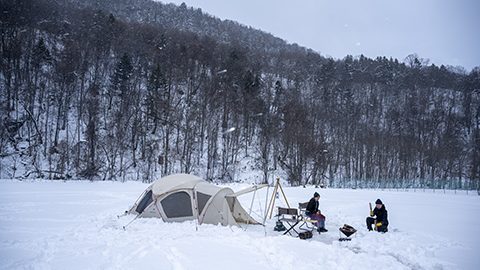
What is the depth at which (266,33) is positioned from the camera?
8356cm

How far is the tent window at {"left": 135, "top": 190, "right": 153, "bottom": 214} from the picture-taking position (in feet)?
36.6

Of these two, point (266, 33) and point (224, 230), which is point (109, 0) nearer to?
point (266, 33)

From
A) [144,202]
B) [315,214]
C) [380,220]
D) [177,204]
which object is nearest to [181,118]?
[144,202]

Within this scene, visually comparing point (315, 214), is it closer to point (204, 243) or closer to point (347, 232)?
point (347, 232)

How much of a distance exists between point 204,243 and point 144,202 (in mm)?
4278

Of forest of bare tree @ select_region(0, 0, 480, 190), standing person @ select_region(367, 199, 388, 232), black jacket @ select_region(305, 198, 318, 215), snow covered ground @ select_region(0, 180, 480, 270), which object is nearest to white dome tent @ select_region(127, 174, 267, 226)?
snow covered ground @ select_region(0, 180, 480, 270)

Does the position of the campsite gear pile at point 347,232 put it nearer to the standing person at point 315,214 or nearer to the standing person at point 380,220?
the standing person at point 315,214

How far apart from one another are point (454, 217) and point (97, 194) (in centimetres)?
1846

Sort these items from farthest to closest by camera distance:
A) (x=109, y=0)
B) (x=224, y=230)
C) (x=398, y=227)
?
(x=109, y=0) < (x=398, y=227) < (x=224, y=230)

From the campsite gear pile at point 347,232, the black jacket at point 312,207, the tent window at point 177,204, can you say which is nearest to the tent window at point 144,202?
the tent window at point 177,204

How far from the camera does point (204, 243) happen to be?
7.96 meters

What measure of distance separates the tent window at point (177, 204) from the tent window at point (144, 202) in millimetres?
848

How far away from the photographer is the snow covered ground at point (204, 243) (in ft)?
21.1

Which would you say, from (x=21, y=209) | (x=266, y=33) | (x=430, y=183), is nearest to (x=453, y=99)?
(x=430, y=183)
